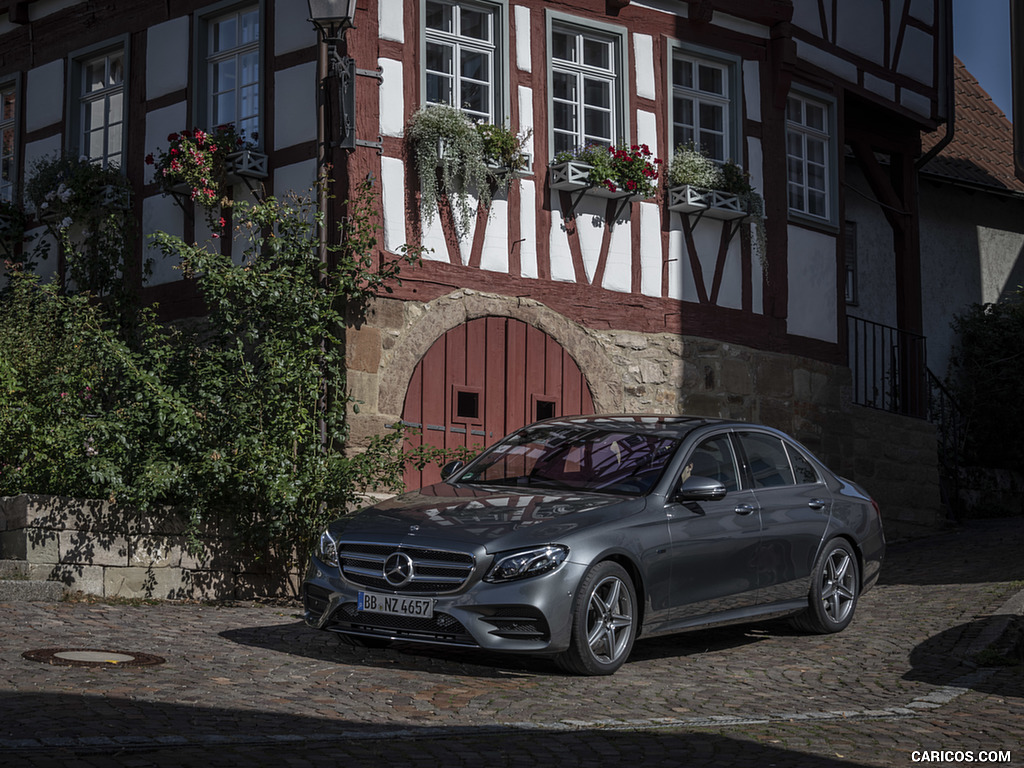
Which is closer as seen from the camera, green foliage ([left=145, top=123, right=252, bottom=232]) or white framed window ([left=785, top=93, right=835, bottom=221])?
green foliage ([left=145, top=123, right=252, bottom=232])

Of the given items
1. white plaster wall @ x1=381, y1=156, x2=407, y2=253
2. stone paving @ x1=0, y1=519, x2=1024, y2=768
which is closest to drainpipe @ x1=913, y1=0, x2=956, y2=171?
white plaster wall @ x1=381, y1=156, x2=407, y2=253

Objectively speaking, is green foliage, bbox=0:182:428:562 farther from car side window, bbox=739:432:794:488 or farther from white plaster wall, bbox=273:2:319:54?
car side window, bbox=739:432:794:488

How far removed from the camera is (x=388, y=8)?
43.2 ft

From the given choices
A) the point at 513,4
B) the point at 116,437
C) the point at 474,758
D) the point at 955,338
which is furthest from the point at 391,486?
the point at 955,338

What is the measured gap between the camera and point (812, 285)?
54.1 ft

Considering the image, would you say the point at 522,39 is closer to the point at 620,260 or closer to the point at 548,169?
the point at 548,169

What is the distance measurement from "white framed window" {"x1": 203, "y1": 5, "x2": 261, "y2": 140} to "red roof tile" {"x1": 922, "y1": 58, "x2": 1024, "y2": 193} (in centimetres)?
1145

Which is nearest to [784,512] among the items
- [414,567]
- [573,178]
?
[414,567]

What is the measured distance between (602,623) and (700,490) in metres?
1.08

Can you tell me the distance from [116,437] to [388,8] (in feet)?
16.4

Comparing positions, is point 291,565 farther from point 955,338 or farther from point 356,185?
point 955,338

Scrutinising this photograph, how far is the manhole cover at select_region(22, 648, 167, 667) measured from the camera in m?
7.32

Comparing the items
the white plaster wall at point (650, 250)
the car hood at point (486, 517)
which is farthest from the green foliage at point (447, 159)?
the car hood at point (486, 517)

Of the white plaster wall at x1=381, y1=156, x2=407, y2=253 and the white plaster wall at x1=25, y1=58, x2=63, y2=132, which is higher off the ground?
the white plaster wall at x1=25, y1=58, x2=63, y2=132
